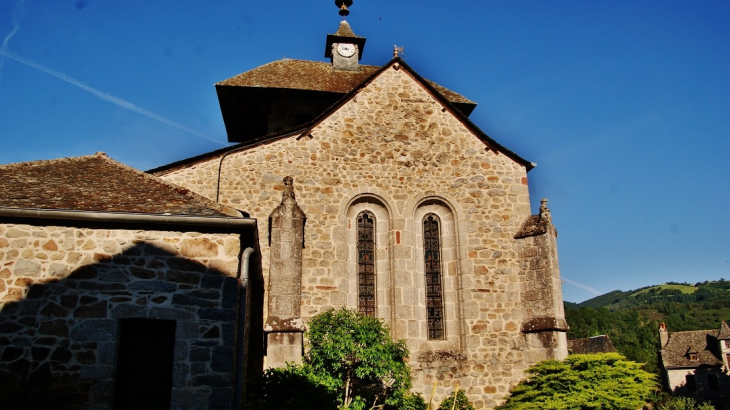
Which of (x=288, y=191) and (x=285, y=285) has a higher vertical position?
(x=288, y=191)

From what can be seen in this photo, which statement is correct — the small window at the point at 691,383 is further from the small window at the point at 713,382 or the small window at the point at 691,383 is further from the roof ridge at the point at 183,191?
the roof ridge at the point at 183,191

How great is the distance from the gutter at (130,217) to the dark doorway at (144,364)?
4.49 feet

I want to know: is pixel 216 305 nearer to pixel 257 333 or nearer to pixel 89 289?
pixel 89 289

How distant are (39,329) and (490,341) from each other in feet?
29.8

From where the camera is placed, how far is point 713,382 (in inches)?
1777

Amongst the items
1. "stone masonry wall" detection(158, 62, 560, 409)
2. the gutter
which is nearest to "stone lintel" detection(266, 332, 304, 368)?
"stone masonry wall" detection(158, 62, 560, 409)

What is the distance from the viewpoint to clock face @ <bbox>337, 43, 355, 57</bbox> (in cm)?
2128

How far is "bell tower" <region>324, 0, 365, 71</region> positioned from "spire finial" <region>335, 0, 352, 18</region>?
1.49 meters

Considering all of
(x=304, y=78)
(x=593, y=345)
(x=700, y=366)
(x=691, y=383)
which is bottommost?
(x=691, y=383)

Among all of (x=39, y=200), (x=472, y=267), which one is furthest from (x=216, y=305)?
(x=472, y=267)

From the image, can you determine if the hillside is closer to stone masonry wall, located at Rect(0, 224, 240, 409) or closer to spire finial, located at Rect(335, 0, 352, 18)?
spire finial, located at Rect(335, 0, 352, 18)

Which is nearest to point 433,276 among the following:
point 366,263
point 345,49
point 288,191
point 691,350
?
point 366,263

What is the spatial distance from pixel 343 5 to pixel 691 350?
142 ft

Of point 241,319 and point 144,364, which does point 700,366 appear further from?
point 144,364
